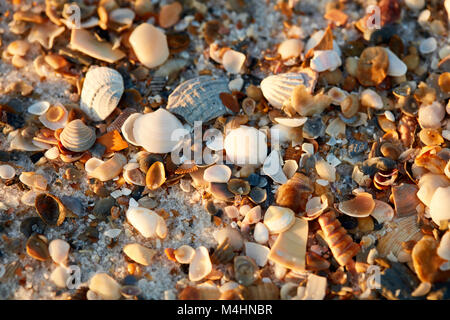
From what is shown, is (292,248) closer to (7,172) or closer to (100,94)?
(100,94)

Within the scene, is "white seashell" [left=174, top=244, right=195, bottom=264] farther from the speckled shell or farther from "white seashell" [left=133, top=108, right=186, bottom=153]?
the speckled shell

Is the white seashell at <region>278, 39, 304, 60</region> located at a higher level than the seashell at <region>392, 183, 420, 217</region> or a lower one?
higher

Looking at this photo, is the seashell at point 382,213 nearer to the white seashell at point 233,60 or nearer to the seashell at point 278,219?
the seashell at point 278,219

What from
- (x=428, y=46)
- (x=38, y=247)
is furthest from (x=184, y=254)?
(x=428, y=46)

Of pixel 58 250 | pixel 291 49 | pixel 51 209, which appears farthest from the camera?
pixel 291 49

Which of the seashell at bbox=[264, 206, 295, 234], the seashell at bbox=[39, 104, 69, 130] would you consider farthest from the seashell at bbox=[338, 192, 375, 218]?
the seashell at bbox=[39, 104, 69, 130]

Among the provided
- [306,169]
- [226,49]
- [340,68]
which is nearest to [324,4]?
[340,68]

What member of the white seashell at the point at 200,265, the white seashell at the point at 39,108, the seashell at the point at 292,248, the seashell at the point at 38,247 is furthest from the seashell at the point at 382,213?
the white seashell at the point at 39,108
